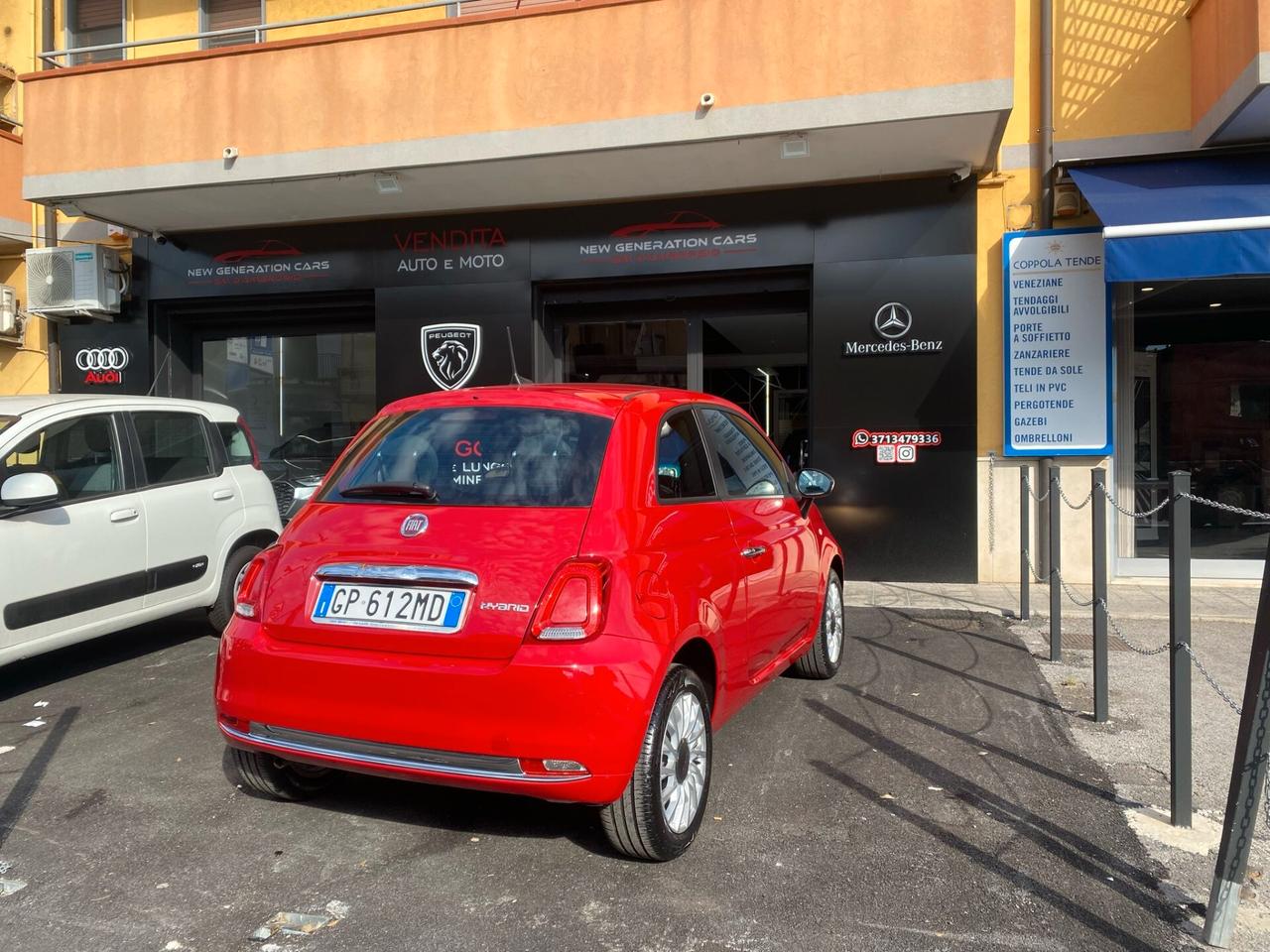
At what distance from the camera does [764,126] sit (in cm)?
761

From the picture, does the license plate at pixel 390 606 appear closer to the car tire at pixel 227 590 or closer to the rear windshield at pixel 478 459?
the rear windshield at pixel 478 459

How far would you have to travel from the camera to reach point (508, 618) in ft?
9.28

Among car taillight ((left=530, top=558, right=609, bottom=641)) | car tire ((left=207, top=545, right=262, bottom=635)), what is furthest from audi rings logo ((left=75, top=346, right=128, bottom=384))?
car taillight ((left=530, top=558, right=609, bottom=641))

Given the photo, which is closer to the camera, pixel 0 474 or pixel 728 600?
pixel 728 600

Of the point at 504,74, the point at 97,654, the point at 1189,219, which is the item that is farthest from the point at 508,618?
the point at 1189,219

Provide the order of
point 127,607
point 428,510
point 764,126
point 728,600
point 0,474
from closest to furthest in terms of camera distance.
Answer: point 428,510
point 728,600
point 0,474
point 127,607
point 764,126

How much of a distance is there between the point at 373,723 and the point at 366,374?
332 inches

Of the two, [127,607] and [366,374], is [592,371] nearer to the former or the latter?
[366,374]

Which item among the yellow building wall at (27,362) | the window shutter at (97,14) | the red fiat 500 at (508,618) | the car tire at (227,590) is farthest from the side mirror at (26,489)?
the window shutter at (97,14)

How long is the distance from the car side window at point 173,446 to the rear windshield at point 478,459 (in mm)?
2888

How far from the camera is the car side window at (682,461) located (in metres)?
3.45

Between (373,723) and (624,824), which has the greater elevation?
(373,723)

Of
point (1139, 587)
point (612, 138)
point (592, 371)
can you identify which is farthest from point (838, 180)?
point (1139, 587)

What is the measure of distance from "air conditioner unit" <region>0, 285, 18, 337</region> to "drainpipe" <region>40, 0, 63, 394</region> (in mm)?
353
